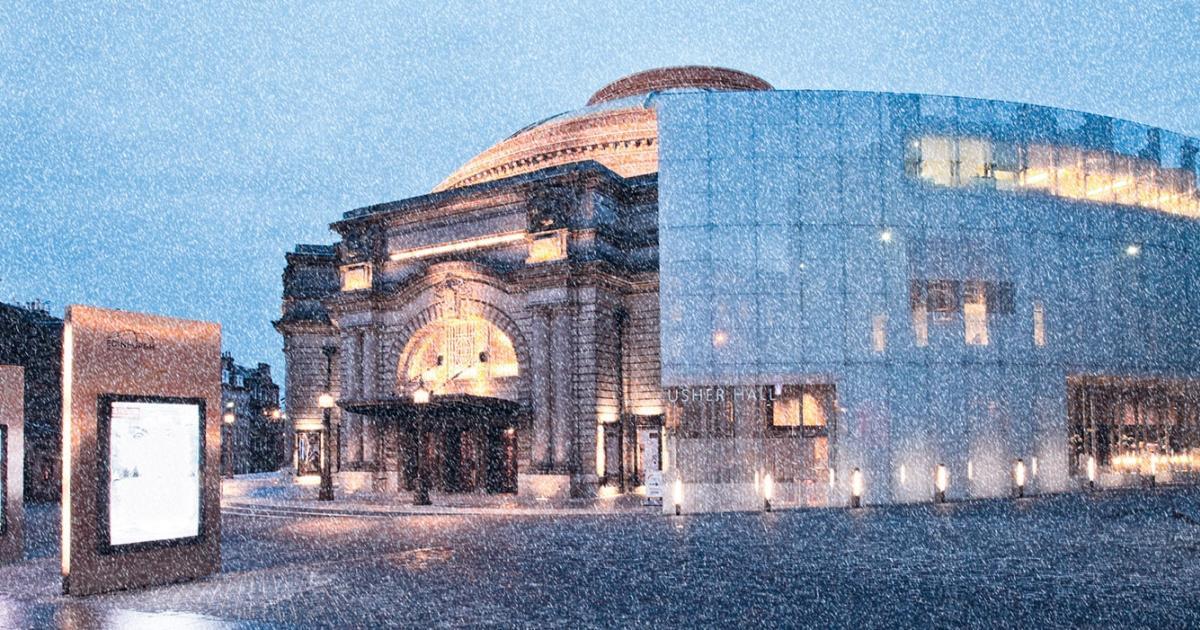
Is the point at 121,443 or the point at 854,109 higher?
the point at 854,109

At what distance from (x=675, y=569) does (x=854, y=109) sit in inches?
808

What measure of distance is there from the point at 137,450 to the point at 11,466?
5.86 meters

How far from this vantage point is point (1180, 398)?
128 ft

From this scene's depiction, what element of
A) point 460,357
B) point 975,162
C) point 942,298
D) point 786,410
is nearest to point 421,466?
point 460,357

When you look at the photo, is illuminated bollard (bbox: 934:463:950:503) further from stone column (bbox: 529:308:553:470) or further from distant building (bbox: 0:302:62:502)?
distant building (bbox: 0:302:62:502)

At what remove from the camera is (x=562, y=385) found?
136 ft

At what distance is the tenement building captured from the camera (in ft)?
107

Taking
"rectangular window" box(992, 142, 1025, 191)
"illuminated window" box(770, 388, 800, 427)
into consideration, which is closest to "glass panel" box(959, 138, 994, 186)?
"rectangular window" box(992, 142, 1025, 191)

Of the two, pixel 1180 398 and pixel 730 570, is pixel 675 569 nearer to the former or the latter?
pixel 730 570

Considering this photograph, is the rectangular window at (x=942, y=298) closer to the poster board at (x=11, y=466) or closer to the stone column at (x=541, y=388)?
the stone column at (x=541, y=388)

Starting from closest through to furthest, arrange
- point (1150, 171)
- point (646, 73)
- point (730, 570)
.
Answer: point (730, 570), point (1150, 171), point (646, 73)

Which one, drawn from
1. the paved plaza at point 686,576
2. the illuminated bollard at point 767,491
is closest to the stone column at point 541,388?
the illuminated bollard at point 767,491

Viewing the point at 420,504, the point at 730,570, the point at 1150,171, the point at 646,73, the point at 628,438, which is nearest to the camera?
the point at 730,570

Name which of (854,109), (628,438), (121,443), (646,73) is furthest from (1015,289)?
(646,73)
